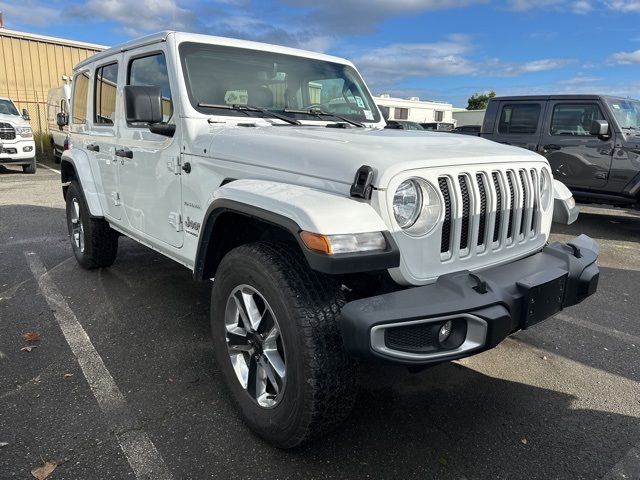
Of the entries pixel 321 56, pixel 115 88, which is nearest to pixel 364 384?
pixel 321 56

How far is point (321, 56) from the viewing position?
4008 mm

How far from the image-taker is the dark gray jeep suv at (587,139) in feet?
24.0

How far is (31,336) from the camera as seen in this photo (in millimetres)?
3580

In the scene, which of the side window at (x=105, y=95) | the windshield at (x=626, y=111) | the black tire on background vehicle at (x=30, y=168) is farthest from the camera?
the black tire on background vehicle at (x=30, y=168)

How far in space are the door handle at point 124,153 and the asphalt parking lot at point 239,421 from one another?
1262mm

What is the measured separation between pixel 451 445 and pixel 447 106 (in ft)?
183

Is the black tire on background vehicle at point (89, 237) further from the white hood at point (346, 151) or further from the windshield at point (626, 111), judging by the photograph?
the windshield at point (626, 111)

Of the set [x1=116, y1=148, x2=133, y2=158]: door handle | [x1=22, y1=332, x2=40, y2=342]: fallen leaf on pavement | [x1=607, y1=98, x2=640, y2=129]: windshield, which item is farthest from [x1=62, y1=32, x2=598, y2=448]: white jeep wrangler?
→ [x1=607, y1=98, x2=640, y2=129]: windshield

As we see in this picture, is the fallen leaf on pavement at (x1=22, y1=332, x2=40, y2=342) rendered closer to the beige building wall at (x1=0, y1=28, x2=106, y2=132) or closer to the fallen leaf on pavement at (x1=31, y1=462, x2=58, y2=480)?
the fallen leaf on pavement at (x1=31, y1=462, x2=58, y2=480)

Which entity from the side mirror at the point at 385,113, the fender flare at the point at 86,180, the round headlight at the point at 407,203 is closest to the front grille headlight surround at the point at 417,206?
the round headlight at the point at 407,203

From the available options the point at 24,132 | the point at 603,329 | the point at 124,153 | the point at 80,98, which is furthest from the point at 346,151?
the point at 24,132

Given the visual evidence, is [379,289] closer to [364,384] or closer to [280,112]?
[364,384]

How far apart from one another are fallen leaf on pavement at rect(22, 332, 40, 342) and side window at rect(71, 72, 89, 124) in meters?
2.21

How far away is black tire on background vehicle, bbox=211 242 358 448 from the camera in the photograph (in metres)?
2.06
